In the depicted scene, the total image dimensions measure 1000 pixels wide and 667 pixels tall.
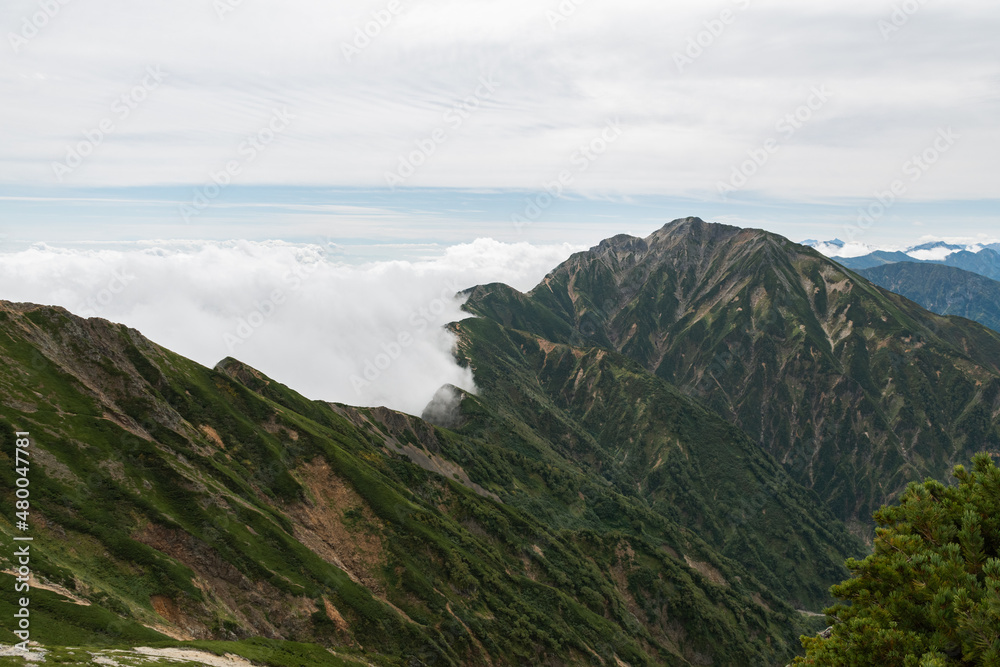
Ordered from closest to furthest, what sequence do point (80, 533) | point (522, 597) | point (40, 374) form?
1. point (80, 533)
2. point (40, 374)
3. point (522, 597)

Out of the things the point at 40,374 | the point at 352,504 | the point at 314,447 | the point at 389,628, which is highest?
the point at 40,374

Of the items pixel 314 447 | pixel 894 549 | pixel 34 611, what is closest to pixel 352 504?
pixel 314 447

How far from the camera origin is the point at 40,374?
117 meters

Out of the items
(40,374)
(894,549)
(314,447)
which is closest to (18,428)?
(40,374)

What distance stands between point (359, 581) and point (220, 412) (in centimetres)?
6347

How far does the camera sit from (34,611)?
221ft

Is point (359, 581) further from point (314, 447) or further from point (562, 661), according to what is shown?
point (562, 661)

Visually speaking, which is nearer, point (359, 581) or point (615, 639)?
point (359, 581)

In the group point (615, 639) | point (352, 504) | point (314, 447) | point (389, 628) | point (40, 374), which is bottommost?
point (615, 639)

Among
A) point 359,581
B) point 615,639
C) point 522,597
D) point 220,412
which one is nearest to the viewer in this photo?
point 359,581

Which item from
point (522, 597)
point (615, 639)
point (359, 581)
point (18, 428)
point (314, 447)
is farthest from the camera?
point (615, 639)

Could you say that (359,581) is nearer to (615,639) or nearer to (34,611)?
(34,611)

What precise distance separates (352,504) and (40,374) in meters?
80.4

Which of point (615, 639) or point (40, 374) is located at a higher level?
point (40, 374)
